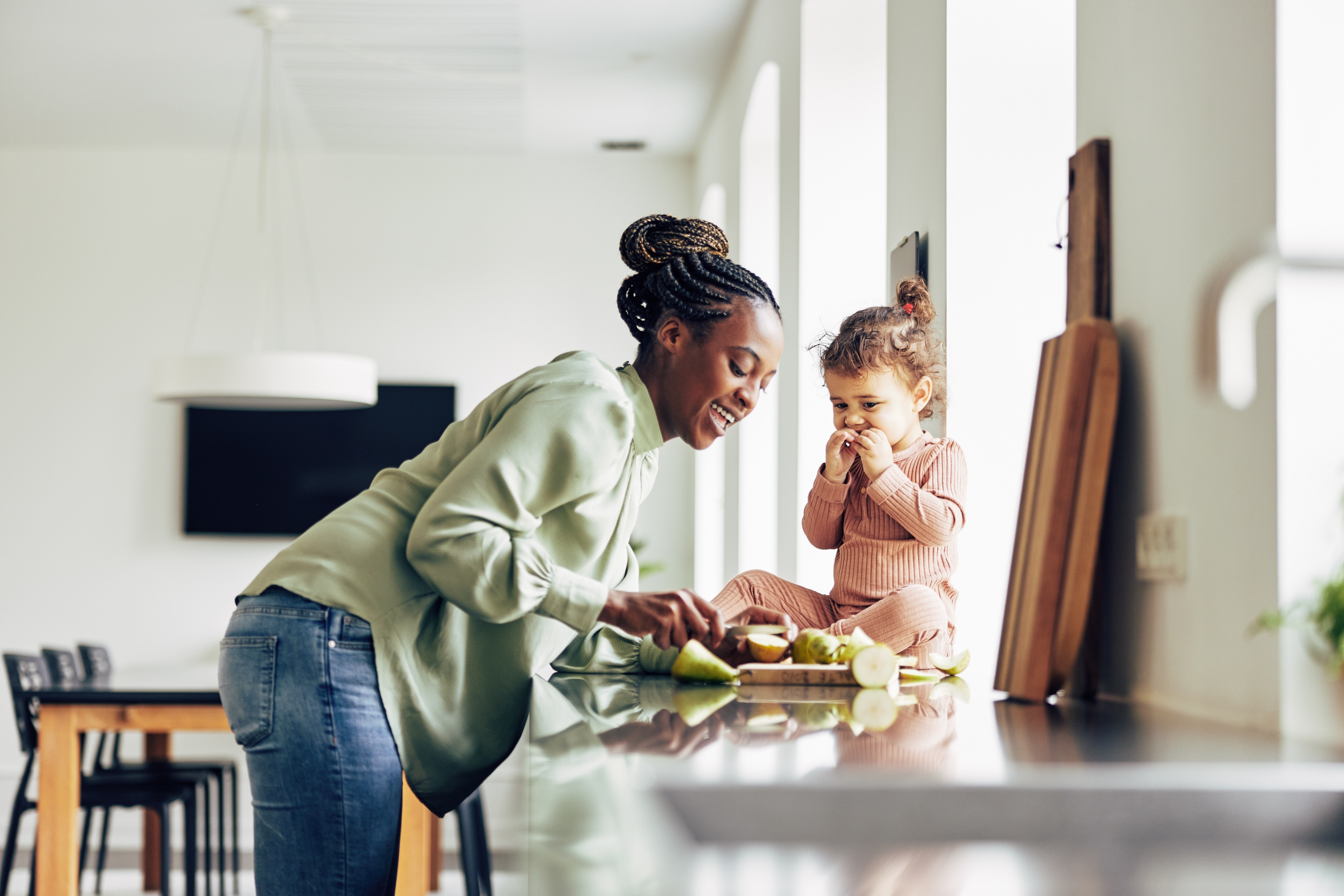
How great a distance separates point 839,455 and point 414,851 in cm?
177

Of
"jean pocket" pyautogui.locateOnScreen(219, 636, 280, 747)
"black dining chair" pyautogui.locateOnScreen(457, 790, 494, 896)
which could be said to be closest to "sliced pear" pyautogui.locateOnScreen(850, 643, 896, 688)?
"jean pocket" pyautogui.locateOnScreen(219, 636, 280, 747)

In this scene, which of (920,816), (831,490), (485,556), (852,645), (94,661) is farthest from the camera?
(94,661)

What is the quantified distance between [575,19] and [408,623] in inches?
138

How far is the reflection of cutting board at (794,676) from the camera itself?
1474 mm

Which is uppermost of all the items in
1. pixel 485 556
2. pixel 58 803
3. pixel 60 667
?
pixel 485 556

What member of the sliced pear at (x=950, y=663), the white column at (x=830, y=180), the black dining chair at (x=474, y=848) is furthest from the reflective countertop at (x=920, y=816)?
the black dining chair at (x=474, y=848)

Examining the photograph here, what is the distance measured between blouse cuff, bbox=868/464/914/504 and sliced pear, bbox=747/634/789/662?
12.4 inches

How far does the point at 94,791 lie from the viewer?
12.0ft

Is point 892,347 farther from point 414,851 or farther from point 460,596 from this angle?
point 414,851

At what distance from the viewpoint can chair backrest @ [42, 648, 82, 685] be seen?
12.8ft

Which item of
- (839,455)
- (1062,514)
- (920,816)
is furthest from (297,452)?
(920,816)

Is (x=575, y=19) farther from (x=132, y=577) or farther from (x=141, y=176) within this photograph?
(x=132, y=577)

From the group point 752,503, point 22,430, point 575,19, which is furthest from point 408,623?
point 22,430

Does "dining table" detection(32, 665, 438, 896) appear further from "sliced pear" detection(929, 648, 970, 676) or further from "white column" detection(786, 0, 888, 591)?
"sliced pear" detection(929, 648, 970, 676)
